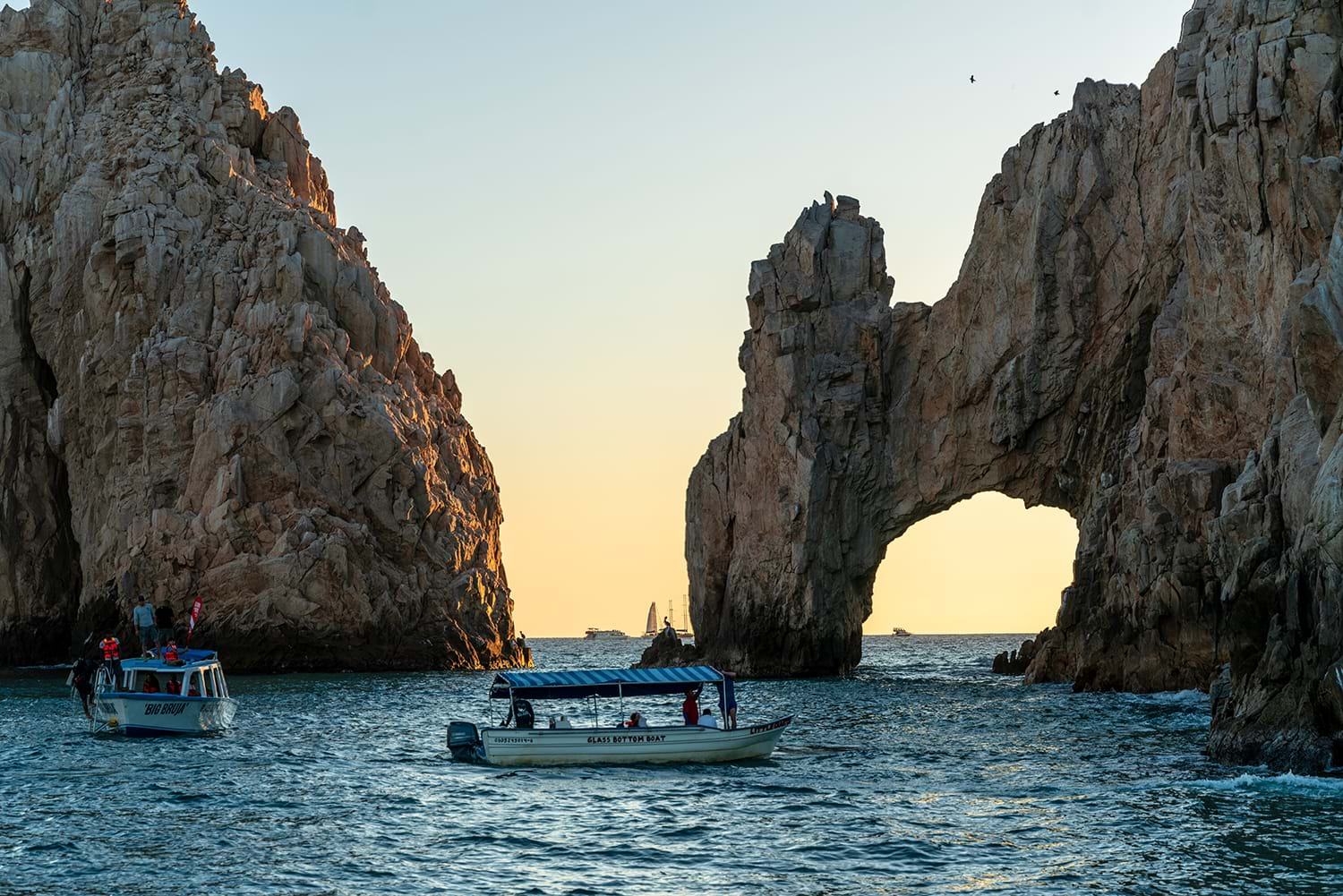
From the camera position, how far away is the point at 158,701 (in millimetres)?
45844

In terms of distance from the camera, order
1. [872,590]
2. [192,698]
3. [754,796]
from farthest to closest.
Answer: [872,590], [192,698], [754,796]

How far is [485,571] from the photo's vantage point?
99.9 metres

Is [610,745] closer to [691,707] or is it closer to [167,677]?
[691,707]

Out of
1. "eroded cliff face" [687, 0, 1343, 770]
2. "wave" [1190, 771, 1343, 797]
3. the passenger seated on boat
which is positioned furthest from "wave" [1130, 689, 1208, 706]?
the passenger seated on boat

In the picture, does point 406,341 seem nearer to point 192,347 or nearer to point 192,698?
point 192,347

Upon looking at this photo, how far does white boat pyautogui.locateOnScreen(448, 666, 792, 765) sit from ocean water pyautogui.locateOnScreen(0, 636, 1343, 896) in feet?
2.72

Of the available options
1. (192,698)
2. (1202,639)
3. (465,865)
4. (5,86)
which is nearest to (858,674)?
(1202,639)

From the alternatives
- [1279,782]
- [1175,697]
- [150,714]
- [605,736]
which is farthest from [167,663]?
[1175,697]

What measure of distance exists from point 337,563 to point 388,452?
9846 millimetres

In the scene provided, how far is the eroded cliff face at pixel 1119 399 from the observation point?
34.8m

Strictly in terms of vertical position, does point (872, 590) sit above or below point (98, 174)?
below

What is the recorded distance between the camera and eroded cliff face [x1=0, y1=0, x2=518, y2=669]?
283 ft

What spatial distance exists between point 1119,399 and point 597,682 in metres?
41.7

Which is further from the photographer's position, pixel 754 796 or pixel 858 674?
pixel 858 674
